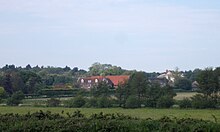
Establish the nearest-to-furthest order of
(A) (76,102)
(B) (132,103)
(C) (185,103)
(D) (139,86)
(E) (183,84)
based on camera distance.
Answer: (C) (185,103) → (B) (132,103) → (A) (76,102) → (D) (139,86) → (E) (183,84)

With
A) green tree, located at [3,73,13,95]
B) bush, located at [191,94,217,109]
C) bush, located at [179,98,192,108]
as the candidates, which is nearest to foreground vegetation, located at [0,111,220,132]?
bush, located at [179,98,192,108]

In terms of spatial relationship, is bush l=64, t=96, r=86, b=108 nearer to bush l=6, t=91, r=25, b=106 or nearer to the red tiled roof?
the red tiled roof

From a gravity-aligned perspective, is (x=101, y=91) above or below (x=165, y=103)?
above

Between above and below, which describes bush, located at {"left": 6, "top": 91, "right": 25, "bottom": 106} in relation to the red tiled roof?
below

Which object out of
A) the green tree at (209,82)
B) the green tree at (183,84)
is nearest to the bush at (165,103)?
the green tree at (209,82)

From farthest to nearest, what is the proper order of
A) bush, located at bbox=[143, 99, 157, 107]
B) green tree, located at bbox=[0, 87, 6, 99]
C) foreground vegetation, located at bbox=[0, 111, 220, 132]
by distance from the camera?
green tree, located at bbox=[0, 87, 6, 99] → bush, located at bbox=[143, 99, 157, 107] → foreground vegetation, located at bbox=[0, 111, 220, 132]

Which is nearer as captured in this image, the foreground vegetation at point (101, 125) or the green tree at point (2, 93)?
the foreground vegetation at point (101, 125)

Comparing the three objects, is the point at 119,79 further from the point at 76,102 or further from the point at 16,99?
the point at 16,99

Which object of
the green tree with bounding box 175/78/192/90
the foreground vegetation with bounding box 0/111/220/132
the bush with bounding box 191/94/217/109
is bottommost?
the bush with bounding box 191/94/217/109

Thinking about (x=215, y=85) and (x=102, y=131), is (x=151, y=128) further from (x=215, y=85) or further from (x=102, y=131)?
(x=215, y=85)

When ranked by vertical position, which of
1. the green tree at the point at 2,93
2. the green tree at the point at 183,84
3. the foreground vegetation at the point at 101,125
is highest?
the green tree at the point at 183,84

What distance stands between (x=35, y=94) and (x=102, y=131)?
65.7 metres

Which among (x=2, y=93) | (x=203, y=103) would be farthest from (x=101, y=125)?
(x=2, y=93)

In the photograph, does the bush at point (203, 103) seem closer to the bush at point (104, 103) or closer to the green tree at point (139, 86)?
the green tree at point (139, 86)
